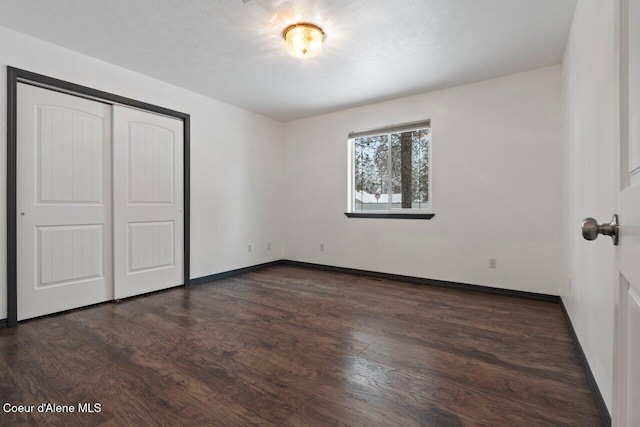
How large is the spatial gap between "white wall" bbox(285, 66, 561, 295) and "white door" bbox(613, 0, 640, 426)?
297cm

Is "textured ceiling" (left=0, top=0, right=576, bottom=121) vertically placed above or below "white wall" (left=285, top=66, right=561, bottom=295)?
above

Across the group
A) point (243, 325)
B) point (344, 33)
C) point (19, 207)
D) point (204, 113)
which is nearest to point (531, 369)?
point (243, 325)

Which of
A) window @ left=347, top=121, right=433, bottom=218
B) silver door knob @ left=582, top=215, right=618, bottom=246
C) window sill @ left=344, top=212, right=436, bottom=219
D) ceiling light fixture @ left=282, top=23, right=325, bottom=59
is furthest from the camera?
window @ left=347, top=121, right=433, bottom=218

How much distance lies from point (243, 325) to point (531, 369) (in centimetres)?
202

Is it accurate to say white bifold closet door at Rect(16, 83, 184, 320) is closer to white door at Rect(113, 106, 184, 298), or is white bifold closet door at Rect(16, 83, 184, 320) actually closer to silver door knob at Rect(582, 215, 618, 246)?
white door at Rect(113, 106, 184, 298)

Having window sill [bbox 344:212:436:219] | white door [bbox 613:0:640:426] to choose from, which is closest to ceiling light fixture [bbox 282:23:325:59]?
white door [bbox 613:0:640:426]

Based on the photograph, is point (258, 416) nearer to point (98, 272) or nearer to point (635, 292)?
point (635, 292)

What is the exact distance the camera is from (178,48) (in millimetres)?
2867

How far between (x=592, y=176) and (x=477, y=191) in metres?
1.88

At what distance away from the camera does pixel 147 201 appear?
3520 millimetres

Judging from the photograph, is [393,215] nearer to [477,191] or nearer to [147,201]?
[477,191]

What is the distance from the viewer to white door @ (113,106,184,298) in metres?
3.28

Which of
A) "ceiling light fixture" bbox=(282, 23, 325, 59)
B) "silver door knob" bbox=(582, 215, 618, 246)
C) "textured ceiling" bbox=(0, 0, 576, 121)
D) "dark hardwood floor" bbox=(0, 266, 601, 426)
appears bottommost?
"dark hardwood floor" bbox=(0, 266, 601, 426)

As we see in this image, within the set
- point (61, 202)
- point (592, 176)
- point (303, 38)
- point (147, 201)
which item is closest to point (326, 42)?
point (303, 38)
